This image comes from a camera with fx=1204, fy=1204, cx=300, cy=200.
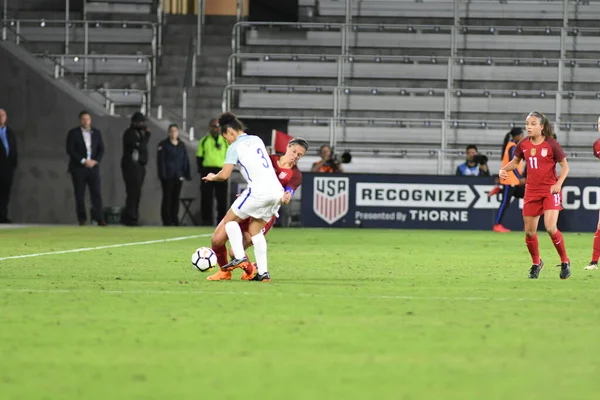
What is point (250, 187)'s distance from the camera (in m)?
10.2

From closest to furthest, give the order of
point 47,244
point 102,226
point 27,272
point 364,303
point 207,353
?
point 207,353
point 364,303
point 27,272
point 47,244
point 102,226

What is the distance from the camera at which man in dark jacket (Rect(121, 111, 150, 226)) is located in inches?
939

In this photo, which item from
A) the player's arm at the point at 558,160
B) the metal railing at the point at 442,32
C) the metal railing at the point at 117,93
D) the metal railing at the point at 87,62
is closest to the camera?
the player's arm at the point at 558,160

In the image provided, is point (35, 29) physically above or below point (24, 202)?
above

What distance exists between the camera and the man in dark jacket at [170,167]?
2427 cm

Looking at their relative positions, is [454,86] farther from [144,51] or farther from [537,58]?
[144,51]

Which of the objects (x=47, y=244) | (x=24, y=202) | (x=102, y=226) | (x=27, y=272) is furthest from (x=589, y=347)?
(x=24, y=202)

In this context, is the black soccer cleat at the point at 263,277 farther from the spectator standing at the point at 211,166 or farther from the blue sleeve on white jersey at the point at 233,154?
the spectator standing at the point at 211,166

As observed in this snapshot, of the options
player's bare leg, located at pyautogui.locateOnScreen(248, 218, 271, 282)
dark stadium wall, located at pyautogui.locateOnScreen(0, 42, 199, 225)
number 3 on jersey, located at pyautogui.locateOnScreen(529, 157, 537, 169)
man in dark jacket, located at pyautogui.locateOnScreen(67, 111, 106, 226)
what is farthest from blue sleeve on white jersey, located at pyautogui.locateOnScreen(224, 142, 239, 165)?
dark stadium wall, located at pyautogui.locateOnScreen(0, 42, 199, 225)

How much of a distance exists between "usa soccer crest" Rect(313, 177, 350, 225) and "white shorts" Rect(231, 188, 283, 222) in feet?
46.9

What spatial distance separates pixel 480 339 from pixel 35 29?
80.7 feet

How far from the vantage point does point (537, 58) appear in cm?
2883

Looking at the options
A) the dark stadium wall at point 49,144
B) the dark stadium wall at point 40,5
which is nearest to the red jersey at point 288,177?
the dark stadium wall at point 49,144

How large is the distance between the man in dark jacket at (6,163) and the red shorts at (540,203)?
14.3 metres
